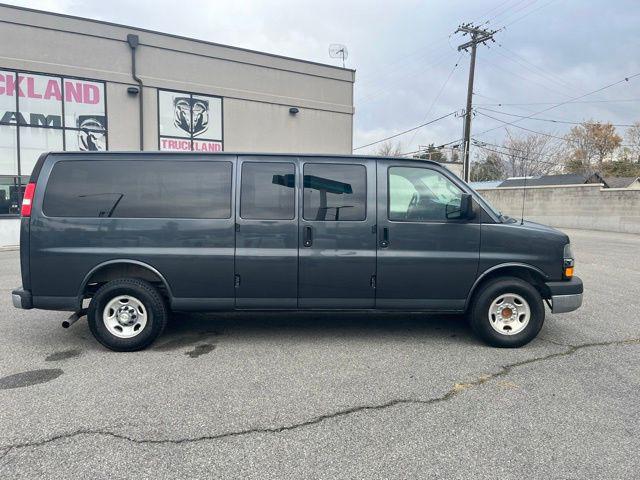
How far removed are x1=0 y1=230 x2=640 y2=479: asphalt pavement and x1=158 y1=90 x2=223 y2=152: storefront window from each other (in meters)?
12.2

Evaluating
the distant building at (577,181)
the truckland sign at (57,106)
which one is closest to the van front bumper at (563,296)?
the truckland sign at (57,106)

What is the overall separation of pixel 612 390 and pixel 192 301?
4035mm

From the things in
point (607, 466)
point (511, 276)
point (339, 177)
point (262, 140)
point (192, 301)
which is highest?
point (262, 140)

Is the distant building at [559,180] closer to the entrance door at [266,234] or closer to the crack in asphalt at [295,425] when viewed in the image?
the entrance door at [266,234]

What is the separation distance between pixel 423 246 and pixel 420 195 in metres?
0.56

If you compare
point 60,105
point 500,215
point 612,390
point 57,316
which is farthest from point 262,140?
point 612,390

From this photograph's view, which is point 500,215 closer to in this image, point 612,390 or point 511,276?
point 511,276

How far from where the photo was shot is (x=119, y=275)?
15.1 feet

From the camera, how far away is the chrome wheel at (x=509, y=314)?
15.3 feet

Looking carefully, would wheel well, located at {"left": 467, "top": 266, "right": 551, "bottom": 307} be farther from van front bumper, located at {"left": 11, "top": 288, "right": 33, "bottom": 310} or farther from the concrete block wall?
the concrete block wall

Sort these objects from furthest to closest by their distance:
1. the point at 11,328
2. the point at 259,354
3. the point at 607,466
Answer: the point at 11,328 < the point at 259,354 < the point at 607,466

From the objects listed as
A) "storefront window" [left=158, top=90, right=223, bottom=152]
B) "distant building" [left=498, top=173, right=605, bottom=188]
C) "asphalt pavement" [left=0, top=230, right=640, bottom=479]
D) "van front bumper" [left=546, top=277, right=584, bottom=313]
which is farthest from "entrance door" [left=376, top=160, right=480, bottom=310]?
"distant building" [left=498, top=173, right=605, bottom=188]

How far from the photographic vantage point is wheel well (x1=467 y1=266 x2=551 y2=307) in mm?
4675

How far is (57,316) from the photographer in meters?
5.82
